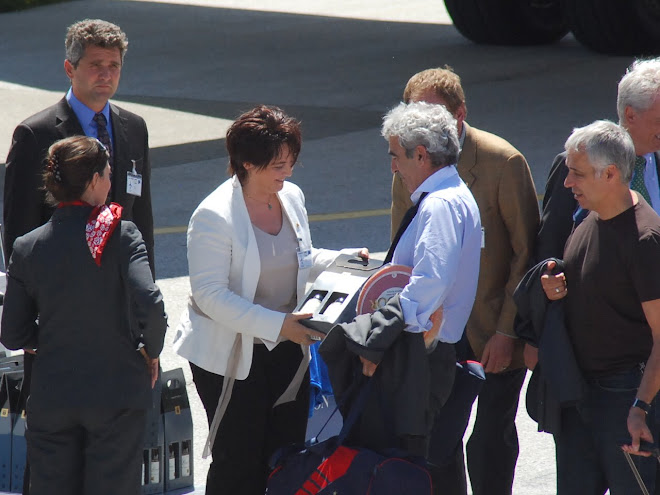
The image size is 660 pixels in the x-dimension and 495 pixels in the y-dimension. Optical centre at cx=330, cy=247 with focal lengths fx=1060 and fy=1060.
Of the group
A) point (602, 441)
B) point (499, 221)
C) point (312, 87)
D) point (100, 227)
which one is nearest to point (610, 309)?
point (602, 441)

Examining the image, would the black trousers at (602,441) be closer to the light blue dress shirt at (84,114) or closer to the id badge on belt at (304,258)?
the id badge on belt at (304,258)

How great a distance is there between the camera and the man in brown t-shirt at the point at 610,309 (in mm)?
3484

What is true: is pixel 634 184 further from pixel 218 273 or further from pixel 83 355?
pixel 83 355

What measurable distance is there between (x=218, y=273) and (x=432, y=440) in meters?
1.01

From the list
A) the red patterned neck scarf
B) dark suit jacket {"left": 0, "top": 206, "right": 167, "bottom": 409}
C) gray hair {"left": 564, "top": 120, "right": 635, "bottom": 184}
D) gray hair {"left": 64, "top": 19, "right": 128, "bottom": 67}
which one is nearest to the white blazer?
dark suit jacket {"left": 0, "top": 206, "right": 167, "bottom": 409}

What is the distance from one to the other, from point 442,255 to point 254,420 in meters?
1.04

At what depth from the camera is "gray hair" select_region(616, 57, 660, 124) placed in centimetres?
388

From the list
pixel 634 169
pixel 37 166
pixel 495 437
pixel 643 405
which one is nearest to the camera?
pixel 643 405

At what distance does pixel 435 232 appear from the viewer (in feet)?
11.9

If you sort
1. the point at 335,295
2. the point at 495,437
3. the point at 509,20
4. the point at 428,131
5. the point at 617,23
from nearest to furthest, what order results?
1. the point at 428,131
2. the point at 335,295
3. the point at 495,437
4. the point at 617,23
5. the point at 509,20

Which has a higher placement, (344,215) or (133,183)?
(133,183)

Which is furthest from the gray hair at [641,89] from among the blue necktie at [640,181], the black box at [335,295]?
the black box at [335,295]

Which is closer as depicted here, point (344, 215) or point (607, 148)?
point (607, 148)

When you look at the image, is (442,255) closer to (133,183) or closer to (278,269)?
(278,269)
